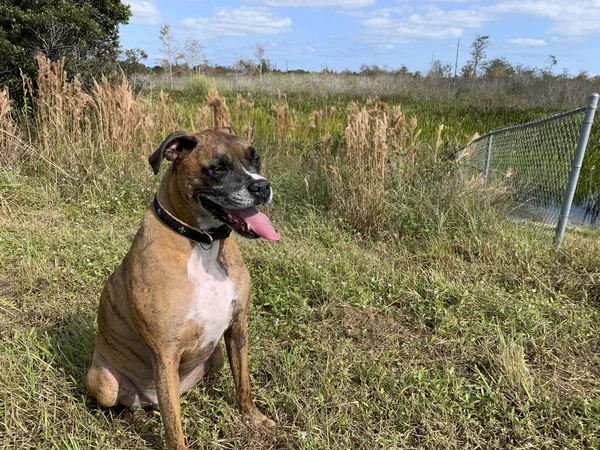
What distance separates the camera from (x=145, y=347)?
2.00m

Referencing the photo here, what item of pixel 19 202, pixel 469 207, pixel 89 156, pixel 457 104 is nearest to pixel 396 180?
pixel 469 207

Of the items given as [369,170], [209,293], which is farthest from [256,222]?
[369,170]

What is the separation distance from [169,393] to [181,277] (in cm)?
50

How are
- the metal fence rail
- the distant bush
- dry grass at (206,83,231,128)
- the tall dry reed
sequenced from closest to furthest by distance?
the metal fence rail
the tall dry reed
dry grass at (206,83,231,128)
the distant bush

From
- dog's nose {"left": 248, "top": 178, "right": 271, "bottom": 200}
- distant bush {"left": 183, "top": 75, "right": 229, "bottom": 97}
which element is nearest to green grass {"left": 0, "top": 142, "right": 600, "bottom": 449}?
dog's nose {"left": 248, "top": 178, "right": 271, "bottom": 200}

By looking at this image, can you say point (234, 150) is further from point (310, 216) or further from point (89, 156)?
point (89, 156)

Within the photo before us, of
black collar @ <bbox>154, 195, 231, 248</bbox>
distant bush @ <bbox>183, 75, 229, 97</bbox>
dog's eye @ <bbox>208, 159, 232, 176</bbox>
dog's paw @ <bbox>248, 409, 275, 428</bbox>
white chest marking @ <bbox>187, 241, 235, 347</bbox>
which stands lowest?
dog's paw @ <bbox>248, 409, 275, 428</bbox>

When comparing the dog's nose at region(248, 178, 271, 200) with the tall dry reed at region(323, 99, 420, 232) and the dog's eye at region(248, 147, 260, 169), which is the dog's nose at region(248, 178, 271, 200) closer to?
the dog's eye at region(248, 147, 260, 169)

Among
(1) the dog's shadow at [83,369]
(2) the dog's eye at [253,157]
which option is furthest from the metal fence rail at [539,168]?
(1) the dog's shadow at [83,369]

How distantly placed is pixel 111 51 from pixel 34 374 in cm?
637

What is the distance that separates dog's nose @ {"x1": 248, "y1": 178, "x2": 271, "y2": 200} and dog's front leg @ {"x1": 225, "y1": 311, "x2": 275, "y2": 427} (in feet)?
1.92

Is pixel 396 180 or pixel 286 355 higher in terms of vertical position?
pixel 396 180

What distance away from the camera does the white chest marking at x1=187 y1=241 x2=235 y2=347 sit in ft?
6.16

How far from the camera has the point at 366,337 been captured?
9.50ft
